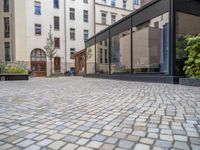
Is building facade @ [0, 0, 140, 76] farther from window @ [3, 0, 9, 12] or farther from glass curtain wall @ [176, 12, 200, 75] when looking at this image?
glass curtain wall @ [176, 12, 200, 75]

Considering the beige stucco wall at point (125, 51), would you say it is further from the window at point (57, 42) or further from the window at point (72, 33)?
the window at point (72, 33)

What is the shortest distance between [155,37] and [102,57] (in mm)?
6792

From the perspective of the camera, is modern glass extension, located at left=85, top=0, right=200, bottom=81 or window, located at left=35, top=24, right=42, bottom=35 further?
window, located at left=35, top=24, right=42, bottom=35

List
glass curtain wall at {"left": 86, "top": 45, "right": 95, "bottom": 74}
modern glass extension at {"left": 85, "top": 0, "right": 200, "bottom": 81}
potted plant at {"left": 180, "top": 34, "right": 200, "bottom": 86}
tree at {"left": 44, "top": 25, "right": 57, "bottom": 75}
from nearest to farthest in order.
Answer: potted plant at {"left": 180, "top": 34, "right": 200, "bottom": 86}
modern glass extension at {"left": 85, "top": 0, "right": 200, "bottom": 81}
glass curtain wall at {"left": 86, "top": 45, "right": 95, "bottom": 74}
tree at {"left": 44, "top": 25, "right": 57, "bottom": 75}

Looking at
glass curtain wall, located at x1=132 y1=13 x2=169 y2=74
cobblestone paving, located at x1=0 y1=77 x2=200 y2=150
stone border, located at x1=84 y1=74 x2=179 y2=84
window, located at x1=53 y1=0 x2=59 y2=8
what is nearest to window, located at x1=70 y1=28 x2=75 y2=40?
window, located at x1=53 y1=0 x2=59 y2=8

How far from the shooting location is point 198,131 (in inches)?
110

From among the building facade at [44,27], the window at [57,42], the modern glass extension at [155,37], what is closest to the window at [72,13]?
the building facade at [44,27]

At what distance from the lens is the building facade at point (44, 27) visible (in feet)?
95.9

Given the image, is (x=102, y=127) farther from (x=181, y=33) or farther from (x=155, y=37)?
(x=155, y=37)

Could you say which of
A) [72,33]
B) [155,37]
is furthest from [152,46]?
[72,33]

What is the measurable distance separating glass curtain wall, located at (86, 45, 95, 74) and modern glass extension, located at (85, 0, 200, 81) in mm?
4325

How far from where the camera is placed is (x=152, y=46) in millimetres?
11180

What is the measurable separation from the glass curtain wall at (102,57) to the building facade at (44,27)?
14.3 metres

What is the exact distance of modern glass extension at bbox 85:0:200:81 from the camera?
9.43m
